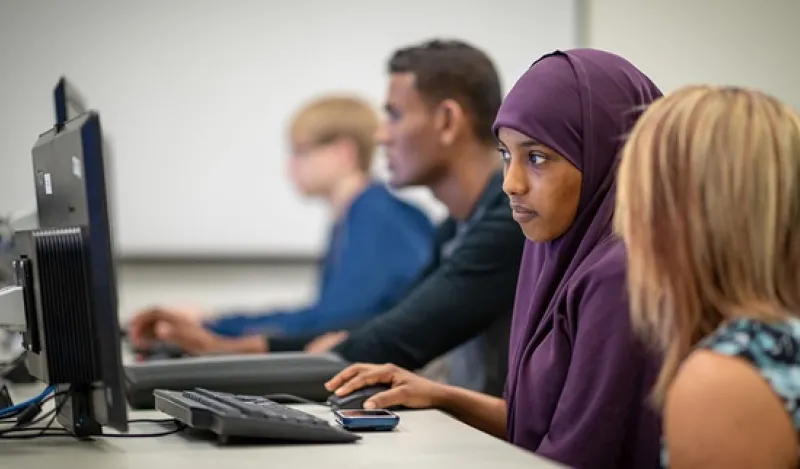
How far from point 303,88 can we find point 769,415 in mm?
3766

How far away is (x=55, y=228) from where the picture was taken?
5.01 feet

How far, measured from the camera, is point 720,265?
1.27 metres

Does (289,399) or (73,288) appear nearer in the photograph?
(73,288)

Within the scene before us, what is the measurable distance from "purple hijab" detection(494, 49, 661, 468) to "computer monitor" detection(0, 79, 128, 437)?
23.5 inches

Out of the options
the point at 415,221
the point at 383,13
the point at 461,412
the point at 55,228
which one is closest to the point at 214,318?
the point at 415,221

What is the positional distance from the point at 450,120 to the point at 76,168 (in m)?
1.27

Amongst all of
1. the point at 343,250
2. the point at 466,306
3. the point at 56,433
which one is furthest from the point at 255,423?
the point at 343,250

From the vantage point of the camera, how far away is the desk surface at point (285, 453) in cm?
135

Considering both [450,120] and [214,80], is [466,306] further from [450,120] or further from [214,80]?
[214,80]

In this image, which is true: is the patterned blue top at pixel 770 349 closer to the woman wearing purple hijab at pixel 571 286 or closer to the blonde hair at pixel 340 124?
the woman wearing purple hijab at pixel 571 286

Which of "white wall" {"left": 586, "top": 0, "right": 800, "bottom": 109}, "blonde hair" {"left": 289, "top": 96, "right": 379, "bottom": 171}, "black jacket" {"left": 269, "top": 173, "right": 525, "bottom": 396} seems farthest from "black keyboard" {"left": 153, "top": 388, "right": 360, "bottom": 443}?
"white wall" {"left": 586, "top": 0, "right": 800, "bottom": 109}

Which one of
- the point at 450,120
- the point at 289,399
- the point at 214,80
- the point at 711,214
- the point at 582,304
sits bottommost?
the point at 289,399

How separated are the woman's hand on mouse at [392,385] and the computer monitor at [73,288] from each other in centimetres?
46

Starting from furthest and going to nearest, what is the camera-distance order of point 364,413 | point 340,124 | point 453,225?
point 340,124 < point 453,225 < point 364,413
